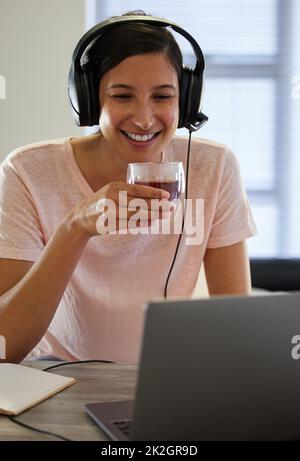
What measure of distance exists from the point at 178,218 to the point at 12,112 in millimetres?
1588

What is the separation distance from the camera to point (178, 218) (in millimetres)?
1529

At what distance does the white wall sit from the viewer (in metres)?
2.84

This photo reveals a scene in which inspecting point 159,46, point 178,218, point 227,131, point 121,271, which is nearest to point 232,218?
A: point 178,218

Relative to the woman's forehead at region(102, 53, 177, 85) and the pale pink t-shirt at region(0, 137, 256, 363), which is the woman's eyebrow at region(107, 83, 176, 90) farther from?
the pale pink t-shirt at region(0, 137, 256, 363)

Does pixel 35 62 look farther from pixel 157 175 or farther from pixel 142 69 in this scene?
pixel 157 175

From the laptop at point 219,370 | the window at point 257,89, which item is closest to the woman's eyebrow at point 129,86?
the laptop at point 219,370

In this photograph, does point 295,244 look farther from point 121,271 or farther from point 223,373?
point 223,373

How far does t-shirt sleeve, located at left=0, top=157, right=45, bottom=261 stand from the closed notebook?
27 cm

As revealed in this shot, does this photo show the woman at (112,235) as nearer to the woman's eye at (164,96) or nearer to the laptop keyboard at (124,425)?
the woman's eye at (164,96)

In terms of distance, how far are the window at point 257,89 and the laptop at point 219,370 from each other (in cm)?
232

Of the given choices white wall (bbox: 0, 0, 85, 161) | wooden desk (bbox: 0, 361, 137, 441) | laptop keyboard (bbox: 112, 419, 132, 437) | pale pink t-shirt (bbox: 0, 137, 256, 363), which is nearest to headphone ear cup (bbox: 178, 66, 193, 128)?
pale pink t-shirt (bbox: 0, 137, 256, 363)

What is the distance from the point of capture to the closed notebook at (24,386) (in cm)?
95

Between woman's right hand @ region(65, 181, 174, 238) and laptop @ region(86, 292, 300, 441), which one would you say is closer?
laptop @ region(86, 292, 300, 441)
